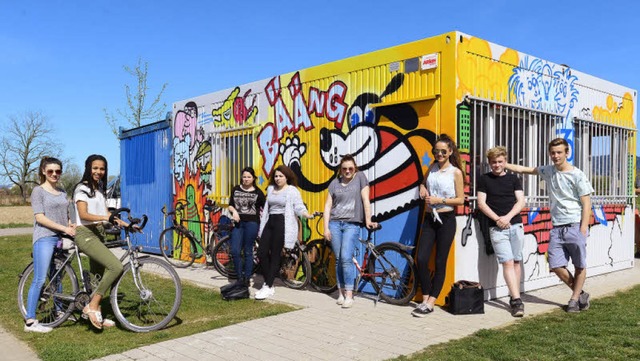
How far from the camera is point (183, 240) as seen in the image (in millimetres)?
11367

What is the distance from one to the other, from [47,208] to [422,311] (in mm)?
4251

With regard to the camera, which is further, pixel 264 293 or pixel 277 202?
pixel 277 202

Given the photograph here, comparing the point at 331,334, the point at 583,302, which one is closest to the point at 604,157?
the point at 583,302

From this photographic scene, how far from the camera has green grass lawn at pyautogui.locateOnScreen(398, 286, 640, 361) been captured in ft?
15.4

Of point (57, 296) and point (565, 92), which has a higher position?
point (565, 92)

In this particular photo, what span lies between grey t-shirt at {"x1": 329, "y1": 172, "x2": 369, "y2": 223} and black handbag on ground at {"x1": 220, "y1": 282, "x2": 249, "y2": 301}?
159 cm

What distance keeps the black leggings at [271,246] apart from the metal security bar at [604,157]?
4.98 meters

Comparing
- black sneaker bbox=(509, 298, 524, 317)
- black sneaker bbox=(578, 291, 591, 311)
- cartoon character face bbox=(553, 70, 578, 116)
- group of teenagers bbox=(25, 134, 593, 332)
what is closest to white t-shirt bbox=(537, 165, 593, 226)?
group of teenagers bbox=(25, 134, 593, 332)

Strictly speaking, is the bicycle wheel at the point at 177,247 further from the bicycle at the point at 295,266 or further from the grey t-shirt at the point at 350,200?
the grey t-shirt at the point at 350,200

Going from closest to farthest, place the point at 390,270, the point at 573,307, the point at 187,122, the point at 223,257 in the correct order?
the point at 573,307 → the point at 390,270 → the point at 223,257 → the point at 187,122

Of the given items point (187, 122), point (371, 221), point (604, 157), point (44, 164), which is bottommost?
point (371, 221)

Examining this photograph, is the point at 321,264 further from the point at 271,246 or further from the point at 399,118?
the point at 399,118

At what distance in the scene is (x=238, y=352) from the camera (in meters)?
5.02

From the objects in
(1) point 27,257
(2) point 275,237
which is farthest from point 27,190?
(2) point 275,237
